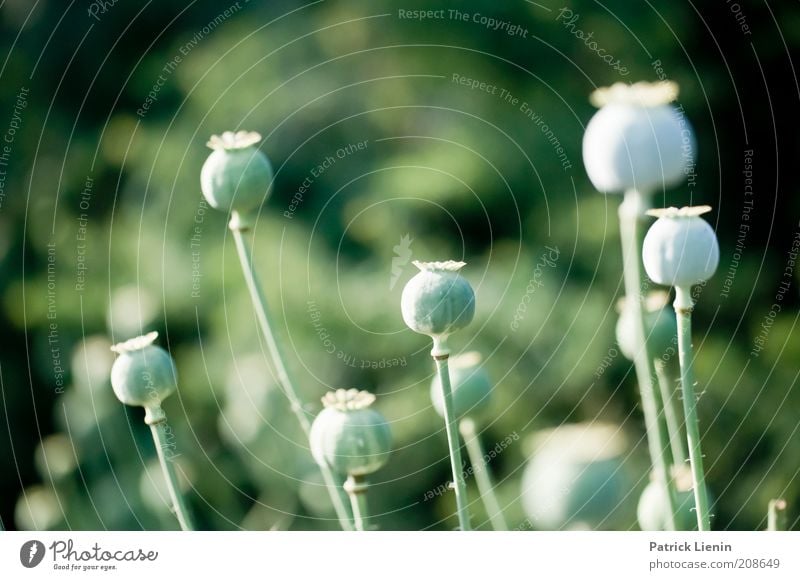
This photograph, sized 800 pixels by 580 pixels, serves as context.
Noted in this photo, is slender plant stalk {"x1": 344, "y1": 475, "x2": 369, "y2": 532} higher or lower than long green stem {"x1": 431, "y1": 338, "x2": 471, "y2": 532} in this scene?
lower

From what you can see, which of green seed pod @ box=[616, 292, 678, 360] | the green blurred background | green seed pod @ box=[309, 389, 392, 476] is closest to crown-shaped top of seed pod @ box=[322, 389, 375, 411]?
green seed pod @ box=[309, 389, 392, 476]

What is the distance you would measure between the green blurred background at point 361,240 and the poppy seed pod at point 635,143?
0.28 metres

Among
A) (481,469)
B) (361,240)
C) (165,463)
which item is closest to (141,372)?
(165,463)

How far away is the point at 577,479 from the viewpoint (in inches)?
14.3

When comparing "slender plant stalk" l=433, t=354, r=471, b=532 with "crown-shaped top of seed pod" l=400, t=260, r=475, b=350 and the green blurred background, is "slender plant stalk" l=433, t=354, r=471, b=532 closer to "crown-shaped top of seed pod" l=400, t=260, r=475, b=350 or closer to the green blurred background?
"crown-shaped top of seed pod" l=400, t=260, r=475, b=350

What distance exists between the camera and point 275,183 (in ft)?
2.14

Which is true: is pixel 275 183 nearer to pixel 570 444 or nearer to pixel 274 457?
pixel 274 457

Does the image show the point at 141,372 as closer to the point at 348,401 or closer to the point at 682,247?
the point at 348,401

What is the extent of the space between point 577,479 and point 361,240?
311 mm
